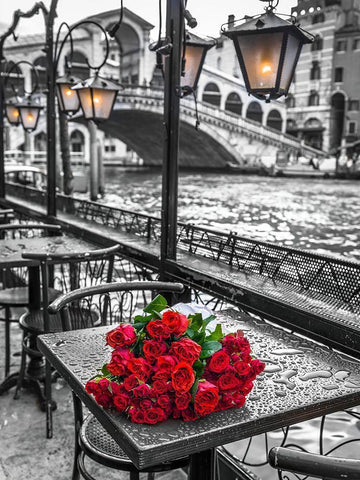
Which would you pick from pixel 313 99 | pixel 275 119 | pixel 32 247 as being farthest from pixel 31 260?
pixel 275 119

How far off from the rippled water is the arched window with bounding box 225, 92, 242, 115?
23.7 metres

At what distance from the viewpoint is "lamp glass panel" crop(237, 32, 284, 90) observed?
3059mm

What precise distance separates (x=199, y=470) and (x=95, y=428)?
614 mm

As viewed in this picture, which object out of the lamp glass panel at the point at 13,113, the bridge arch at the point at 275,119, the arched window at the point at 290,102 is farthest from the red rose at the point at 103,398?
the bridge arch at the point at 275,119

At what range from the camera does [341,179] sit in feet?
121

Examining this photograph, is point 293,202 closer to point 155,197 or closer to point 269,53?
point 155,197

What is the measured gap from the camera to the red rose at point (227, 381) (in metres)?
1.57

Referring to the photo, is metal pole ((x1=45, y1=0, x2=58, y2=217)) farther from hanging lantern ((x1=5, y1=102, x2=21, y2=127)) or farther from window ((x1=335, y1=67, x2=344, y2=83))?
window ((x1=335, y1=67, x2=344, y2=83))

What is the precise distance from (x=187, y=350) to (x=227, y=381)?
6.4 inches

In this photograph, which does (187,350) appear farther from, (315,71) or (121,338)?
(315,71)

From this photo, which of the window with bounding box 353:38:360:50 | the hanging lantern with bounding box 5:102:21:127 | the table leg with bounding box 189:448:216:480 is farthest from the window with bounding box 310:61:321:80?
the table leg with bounding box 189:448:216:480

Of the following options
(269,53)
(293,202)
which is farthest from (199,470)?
(293,202)

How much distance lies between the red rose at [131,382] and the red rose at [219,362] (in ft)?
0.71

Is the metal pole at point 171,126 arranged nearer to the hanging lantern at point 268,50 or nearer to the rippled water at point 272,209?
the hanging lantern at point 268,50
